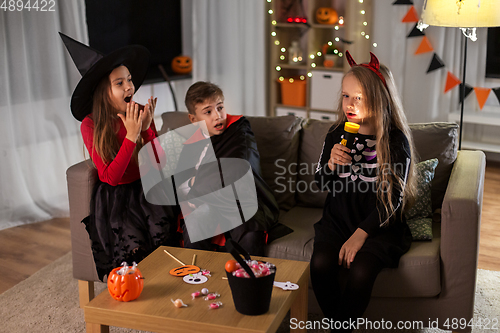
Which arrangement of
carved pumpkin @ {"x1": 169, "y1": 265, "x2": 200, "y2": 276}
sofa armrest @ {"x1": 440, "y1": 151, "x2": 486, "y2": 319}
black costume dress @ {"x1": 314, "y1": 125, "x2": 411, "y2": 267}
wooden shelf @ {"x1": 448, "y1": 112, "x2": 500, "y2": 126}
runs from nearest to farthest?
carved pumpkin @ {"x1": 169, "y1": 265, "x2": 200, "y2": 276}
sofa armrest @ {"x1": 440, "y1": 151, "x2": 486, "y2": 319}
black costume dress @ {"x1": 314, "y1": 125, "x2": 411, "y2": 267}
wooden shelf @ {"x1": 448, "y1": 112, "x2": 500, "y2": 126}

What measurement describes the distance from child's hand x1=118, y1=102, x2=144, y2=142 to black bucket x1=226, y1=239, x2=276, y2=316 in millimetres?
821

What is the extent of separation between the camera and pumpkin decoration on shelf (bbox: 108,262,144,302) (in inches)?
56.3

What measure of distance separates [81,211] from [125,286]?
813mm

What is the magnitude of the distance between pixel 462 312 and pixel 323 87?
9.69 feet

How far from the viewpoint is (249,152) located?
7.06 feet

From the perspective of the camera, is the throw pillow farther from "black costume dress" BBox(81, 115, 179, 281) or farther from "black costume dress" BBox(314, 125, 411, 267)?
"black costume dress" BBox(81, 115, 179, 281)

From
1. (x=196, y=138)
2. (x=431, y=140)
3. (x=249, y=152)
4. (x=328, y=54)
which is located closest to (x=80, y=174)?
(x=196, y=138)

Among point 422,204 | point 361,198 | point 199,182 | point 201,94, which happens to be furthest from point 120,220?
point 422,204

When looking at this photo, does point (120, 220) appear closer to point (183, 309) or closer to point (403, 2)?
point (183, 309)

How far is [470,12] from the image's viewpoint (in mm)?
2430

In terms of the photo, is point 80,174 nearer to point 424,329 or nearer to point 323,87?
point 424,329

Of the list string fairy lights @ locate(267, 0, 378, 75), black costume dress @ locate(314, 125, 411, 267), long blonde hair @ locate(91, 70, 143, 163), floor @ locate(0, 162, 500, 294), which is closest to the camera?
black costume dress @ locate(314, 125, 411, 267)

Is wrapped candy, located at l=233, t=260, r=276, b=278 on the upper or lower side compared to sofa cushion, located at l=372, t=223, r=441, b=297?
upper

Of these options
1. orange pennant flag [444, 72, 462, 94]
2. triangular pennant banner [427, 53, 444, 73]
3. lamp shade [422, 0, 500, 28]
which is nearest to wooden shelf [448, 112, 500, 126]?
orange pennant flag [444, 72, 462, 94]
